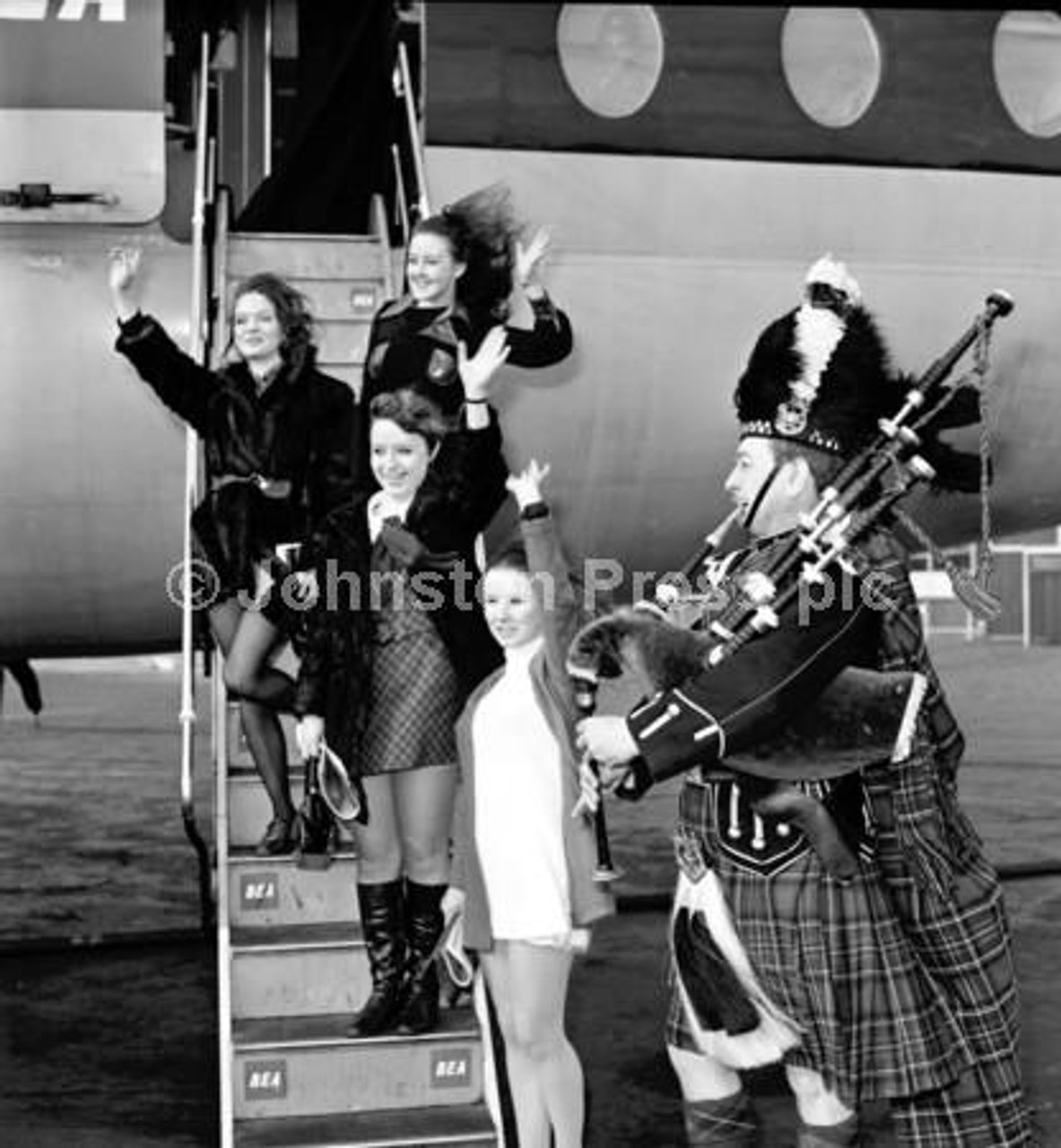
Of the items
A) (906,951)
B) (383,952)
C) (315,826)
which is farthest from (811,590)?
(315,826)

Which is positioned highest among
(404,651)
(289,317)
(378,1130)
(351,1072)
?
(289,317)

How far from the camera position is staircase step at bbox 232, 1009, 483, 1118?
3947mm

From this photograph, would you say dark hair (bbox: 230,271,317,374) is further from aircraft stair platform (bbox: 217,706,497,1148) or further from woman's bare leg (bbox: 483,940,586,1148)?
woman's bare leg (bbox: 483,940,586,1148)

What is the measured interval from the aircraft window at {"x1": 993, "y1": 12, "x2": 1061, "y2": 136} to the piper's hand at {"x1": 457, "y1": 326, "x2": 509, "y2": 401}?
9.35 ft

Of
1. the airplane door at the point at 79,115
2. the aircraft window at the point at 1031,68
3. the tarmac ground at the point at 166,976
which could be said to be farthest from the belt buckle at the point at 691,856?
the aircraft window at the point at 1031,68

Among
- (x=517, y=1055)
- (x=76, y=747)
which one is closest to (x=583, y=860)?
(x=517, y=1055)

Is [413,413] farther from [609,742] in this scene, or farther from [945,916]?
[945,916]

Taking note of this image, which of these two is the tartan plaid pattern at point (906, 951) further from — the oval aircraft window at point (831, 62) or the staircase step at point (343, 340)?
the oval aircraft window at point (831, 62)

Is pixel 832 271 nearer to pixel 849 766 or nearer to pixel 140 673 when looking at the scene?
pixel 849 766

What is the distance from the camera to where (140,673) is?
3122cm

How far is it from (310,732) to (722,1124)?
119cm

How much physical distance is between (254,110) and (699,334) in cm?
237

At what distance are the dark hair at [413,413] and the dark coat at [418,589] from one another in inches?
1.5

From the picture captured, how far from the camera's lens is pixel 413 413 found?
152 inches
